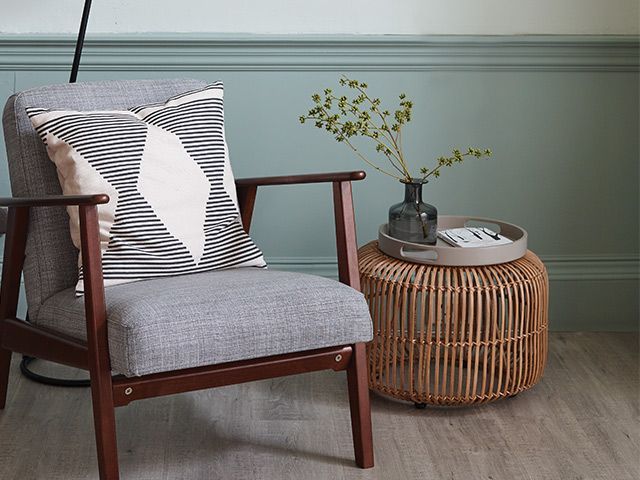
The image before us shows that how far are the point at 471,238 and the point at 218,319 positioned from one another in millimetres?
821

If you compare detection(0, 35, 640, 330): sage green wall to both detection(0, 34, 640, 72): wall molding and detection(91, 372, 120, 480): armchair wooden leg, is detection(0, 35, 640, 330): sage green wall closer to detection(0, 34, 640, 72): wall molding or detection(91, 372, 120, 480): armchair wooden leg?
detection(0, 34, 640, 72): wall molding

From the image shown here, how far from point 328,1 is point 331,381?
1087 millimetres

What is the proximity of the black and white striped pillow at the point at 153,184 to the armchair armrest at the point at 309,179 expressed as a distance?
74mm

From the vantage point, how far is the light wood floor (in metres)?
2.03

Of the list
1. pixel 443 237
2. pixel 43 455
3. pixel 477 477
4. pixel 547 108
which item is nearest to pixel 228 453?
pixel 43 455

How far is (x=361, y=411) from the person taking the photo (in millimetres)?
2027

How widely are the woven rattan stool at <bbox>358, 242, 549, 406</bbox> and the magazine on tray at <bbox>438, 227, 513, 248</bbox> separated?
6cm

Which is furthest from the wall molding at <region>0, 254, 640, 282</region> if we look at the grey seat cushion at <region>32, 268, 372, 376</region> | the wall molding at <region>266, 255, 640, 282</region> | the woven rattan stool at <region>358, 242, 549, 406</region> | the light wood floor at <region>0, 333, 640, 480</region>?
the grey seat cushion at <region>32, 268, 372, 376</region>

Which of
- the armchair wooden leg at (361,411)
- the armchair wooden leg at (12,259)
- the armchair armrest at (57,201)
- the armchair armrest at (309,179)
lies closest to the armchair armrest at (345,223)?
the armchair armrest at (309,179)

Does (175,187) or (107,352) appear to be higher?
(175,187)

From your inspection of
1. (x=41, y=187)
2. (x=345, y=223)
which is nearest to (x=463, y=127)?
(x=345, y=223)

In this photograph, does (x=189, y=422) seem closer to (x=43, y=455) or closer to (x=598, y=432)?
(x=43, y=455)

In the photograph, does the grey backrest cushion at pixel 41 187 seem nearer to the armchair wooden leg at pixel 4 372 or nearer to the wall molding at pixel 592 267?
the armchair wooden leg at pixel 4 372

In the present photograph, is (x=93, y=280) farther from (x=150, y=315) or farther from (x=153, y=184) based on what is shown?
(x=153, y=184)
